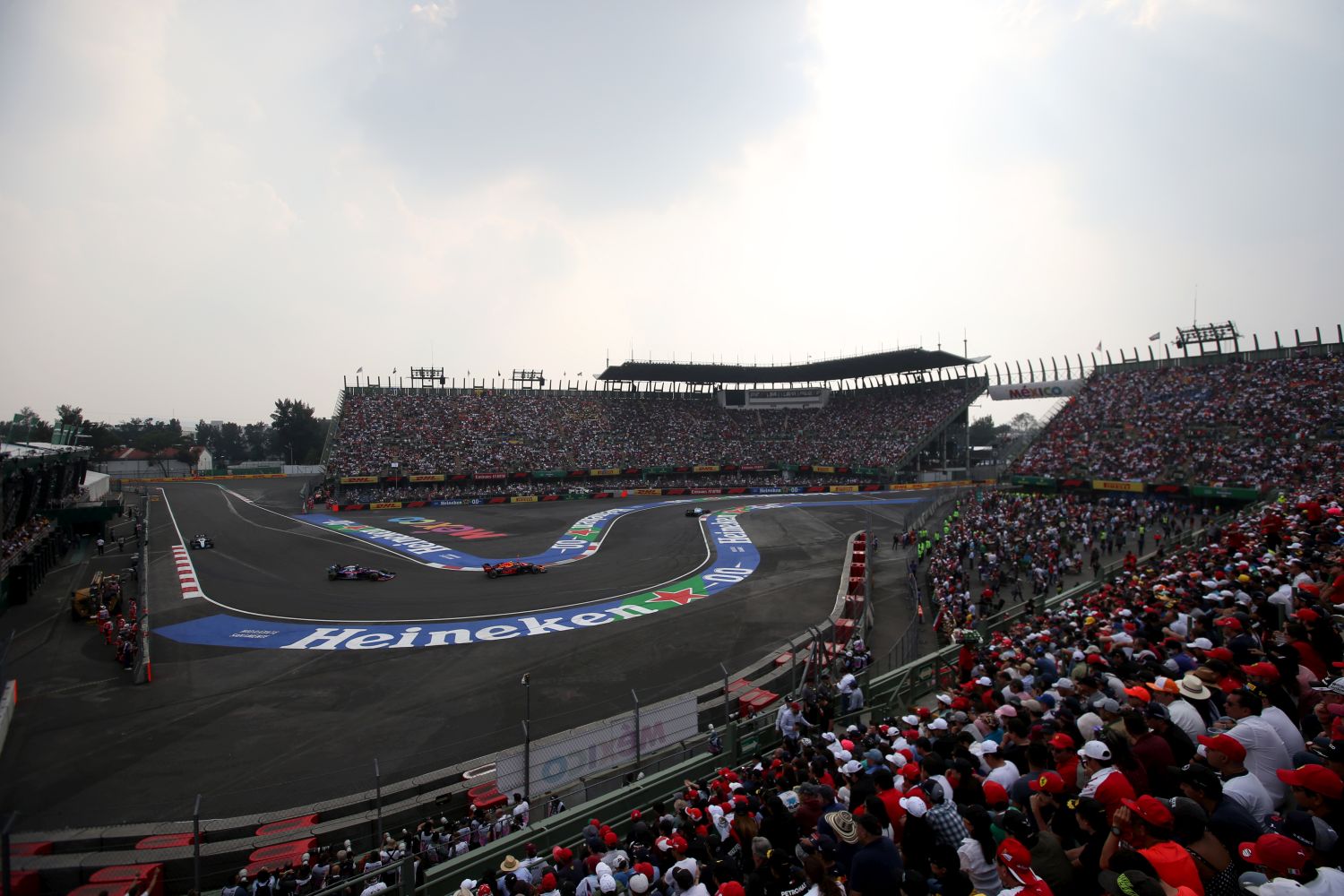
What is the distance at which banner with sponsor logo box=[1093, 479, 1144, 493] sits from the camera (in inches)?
1459

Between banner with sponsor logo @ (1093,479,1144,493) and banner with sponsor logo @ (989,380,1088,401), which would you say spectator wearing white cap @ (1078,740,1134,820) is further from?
banner with sponsor logo @ (989,380,1088,401)

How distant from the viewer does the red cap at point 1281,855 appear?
321 cm

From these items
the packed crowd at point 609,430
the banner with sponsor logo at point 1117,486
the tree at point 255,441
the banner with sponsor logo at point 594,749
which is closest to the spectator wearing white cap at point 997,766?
the banner with sponsor logo at point 594,749

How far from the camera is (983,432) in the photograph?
118375mm

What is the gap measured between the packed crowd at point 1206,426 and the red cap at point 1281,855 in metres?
37.9

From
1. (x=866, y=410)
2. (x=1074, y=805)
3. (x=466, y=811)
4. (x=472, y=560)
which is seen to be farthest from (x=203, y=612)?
(x=866, y=410)

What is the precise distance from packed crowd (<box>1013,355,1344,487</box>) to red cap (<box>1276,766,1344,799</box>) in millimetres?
37269

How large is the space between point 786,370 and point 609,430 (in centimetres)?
2254

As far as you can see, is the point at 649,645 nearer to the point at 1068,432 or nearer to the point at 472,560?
the point at 472,560

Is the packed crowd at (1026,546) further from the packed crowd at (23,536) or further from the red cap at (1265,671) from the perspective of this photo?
the packed crowd at (23,536)

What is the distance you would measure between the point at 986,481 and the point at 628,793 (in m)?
58.0

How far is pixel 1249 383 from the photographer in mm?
41031

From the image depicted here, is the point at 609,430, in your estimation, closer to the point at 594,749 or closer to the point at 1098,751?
the point at 594,749

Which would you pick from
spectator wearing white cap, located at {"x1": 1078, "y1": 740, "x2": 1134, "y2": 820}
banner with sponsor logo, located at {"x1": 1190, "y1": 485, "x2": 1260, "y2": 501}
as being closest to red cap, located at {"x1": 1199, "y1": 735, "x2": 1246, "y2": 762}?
spectator wearing white cap, located at {"x1": 1078, "y1": 740, "x2": 1134, "y2": 820}
